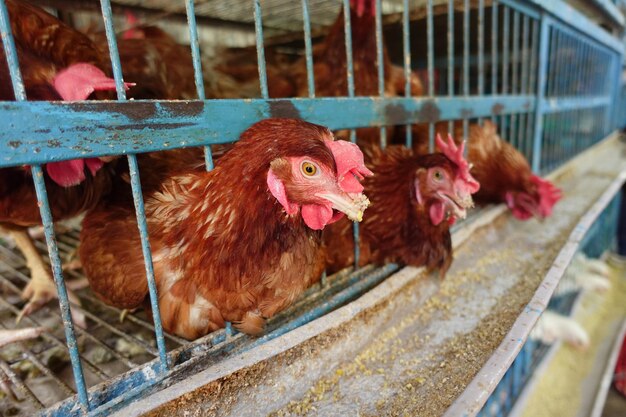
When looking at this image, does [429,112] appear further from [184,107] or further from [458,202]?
[184,107]

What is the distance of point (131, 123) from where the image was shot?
874mm

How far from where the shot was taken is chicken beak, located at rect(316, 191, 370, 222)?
0.93 meters

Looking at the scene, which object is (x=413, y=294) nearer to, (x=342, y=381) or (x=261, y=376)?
(x=342, y=381)

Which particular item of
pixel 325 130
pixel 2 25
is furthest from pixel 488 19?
pixel 2 25

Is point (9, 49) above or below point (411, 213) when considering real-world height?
above

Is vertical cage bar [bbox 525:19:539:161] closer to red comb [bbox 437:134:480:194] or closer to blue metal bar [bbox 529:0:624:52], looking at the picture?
blue metal bar [bbox 529:0:624:52]

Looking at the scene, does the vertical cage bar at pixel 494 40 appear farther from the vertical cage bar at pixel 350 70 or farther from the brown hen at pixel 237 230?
the brown hen at pixel 237 230

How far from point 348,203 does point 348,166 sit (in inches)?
3.7

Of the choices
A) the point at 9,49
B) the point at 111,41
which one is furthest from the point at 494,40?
the point at 9,49

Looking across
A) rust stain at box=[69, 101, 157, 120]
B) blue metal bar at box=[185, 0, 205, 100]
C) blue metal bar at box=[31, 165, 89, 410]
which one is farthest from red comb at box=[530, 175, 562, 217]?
blue metal bar at box=[31, 165, 89, 410]

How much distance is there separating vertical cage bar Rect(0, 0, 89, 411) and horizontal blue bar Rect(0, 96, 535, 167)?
45 millimetres

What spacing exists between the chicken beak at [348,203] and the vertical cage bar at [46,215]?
58 cm

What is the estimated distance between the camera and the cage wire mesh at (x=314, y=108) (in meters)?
1.10

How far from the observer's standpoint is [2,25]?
0.72 metres
